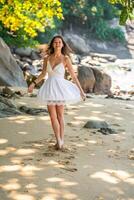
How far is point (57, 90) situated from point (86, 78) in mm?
10528

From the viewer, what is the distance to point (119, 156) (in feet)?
20.3

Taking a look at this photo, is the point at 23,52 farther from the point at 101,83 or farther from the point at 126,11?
the point at 126,11

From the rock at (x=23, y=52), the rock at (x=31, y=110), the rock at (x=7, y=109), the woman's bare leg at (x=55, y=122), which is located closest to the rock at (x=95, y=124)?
the rock at (x=31, y=110)

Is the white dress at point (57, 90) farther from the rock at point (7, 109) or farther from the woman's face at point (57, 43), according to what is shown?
the rock at point (7, 109)

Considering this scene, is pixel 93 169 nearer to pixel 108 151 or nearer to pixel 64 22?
pixel 108 151

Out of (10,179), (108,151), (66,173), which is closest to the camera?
(10,179)

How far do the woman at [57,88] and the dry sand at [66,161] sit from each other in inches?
16.0

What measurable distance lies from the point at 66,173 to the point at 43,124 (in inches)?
112

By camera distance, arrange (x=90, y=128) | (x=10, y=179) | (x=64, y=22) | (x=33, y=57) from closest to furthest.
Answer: (x=10, y=179) → (x=90, y=128) → (x=33, y=57) → (x=64, y=22)

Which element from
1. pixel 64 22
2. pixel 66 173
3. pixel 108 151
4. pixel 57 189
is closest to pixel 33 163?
pixel 66 173

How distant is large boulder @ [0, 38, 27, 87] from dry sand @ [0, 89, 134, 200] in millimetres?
5172

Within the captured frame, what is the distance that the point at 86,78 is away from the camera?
1670 cm

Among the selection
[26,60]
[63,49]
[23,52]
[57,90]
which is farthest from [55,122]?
[23,52]

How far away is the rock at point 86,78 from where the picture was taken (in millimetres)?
16625
